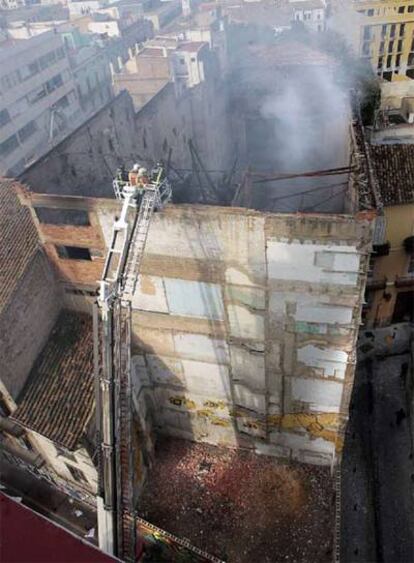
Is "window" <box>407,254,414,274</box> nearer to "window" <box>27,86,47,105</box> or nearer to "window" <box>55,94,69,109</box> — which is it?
"window" <box>27,86,47,105</box>

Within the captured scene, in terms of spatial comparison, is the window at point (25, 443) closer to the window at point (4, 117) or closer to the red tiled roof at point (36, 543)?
the red tiled roof at point (36, 543)

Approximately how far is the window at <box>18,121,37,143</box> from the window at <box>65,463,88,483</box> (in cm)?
2632

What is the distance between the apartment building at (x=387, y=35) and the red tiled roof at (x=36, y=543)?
135ft

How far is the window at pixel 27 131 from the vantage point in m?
34.0

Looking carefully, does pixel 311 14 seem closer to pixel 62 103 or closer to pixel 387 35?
pixel 387 35

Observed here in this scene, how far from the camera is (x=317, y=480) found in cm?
1720

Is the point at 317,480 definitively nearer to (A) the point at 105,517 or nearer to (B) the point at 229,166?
(A) the point at 105,517

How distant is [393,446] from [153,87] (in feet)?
76.8

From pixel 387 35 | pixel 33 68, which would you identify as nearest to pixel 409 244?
A: pixel 33 68

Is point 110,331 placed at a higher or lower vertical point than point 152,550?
higher

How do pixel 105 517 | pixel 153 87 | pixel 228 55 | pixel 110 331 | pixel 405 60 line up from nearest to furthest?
pixel 110 331, pixel 105 517, pixel 153 87, pixel 228 55, pixel 405 60

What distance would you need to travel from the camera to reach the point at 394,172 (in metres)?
17.9

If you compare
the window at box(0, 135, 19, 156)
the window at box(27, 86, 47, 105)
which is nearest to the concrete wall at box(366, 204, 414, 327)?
the window at box(0, 135, 19, 156)

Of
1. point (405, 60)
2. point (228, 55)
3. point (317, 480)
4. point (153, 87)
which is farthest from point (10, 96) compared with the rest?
point (405, 60)
